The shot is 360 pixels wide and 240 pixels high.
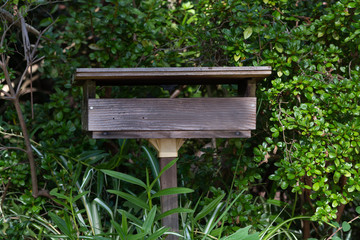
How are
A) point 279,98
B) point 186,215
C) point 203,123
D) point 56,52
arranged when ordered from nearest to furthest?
1. point 203,123
2. point 279,98
3. point 186,215
4. point 56,52

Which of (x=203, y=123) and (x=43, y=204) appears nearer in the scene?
(x=203, y=123)

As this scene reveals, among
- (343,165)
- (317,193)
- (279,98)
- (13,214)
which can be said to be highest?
(279,98)

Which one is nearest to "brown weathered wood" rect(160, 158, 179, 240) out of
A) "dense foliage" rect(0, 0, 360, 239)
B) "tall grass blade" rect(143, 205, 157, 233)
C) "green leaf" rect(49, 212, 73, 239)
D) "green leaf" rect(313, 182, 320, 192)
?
"dense foliage" rect(0, 0, 360, 239)

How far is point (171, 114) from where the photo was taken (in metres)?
2.26

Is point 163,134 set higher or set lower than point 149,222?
higher

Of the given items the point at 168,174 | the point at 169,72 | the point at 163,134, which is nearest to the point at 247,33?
the point at 169,72

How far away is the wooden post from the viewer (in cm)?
237

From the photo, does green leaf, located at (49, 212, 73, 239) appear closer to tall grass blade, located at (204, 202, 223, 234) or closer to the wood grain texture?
the wood grain texture

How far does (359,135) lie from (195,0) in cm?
194

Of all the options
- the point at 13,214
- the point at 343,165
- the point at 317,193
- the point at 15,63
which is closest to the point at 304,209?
the point at 317,193

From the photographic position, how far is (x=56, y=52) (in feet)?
11.4

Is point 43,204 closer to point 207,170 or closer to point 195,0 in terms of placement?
point 207,170

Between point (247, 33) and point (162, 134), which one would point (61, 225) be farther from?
point (247, 33)

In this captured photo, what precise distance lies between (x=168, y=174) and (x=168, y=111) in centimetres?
35
